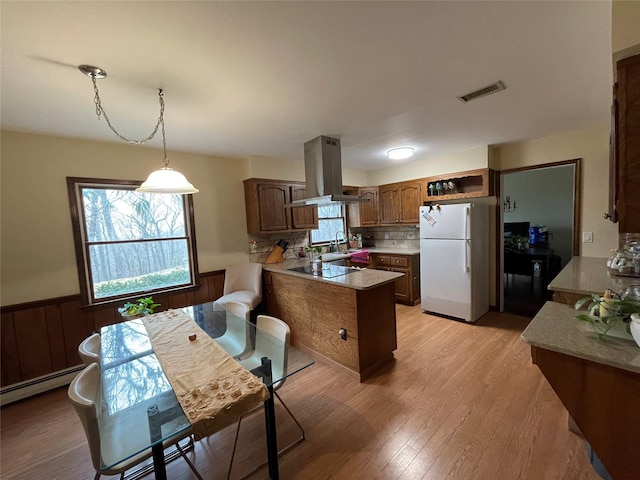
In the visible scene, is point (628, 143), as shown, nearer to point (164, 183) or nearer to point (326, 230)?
point (164, 183)

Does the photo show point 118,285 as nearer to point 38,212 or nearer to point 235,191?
point 38,212

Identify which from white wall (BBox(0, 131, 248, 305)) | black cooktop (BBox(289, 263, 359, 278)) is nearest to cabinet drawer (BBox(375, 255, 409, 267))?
black cooktop (BBox(289, 263, 359, 278))

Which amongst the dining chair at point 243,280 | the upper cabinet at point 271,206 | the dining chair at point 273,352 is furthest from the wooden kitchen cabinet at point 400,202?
the dining chair at point 273,352

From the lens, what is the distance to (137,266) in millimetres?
3078

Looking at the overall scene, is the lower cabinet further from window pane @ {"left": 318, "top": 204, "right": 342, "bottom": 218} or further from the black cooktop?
the black cooktop

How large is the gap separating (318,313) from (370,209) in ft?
9.30

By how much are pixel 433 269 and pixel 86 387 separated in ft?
12.3

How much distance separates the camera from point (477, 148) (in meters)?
3.67

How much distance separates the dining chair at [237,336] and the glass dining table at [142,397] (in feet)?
0.05

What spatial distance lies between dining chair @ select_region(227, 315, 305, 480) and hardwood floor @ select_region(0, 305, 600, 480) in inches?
6.6

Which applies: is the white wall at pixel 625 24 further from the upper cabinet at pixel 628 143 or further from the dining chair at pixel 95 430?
the dining chair at pixel 95 430

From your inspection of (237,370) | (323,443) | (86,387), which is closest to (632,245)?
(323,443)

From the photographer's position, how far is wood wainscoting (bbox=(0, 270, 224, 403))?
2.41 m

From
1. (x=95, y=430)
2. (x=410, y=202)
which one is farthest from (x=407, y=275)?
(x=95, y=430)
